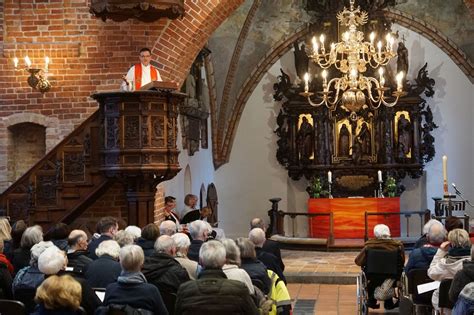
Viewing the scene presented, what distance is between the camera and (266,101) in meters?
23.9

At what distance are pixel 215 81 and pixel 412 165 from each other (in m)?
5.30

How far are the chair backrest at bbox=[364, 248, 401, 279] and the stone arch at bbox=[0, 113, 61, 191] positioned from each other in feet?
19.0

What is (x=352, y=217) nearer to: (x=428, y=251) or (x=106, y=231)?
(x=428, y=251)

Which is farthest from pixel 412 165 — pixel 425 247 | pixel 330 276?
pixel 425 247

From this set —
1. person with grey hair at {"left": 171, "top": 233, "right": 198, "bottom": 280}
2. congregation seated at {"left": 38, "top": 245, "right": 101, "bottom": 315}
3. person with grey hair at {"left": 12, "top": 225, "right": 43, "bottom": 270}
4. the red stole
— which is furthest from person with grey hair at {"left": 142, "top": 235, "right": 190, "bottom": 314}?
the red stole

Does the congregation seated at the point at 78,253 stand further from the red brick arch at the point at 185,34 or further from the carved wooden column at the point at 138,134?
the red brick arch at the point at 185,34

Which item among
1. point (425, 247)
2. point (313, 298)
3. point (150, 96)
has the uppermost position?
point (150, 96)

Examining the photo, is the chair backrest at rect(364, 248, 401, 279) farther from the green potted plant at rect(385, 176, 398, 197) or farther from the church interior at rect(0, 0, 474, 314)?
the green potted plant at rect(385, 176, 398, 197)

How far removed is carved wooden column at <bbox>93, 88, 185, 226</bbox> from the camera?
12.6m

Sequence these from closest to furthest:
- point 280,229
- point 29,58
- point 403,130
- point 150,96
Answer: point 150,96
point 29,58
point 280,229
point 403,130

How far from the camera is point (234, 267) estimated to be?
7422mm

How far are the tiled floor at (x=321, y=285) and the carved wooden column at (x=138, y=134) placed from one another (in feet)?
9.10

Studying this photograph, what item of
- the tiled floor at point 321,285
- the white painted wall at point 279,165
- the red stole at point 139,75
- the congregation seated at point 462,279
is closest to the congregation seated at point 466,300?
the congregation seated at point 462,279

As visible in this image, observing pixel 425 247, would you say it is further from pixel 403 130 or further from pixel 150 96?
pixel 403 130
